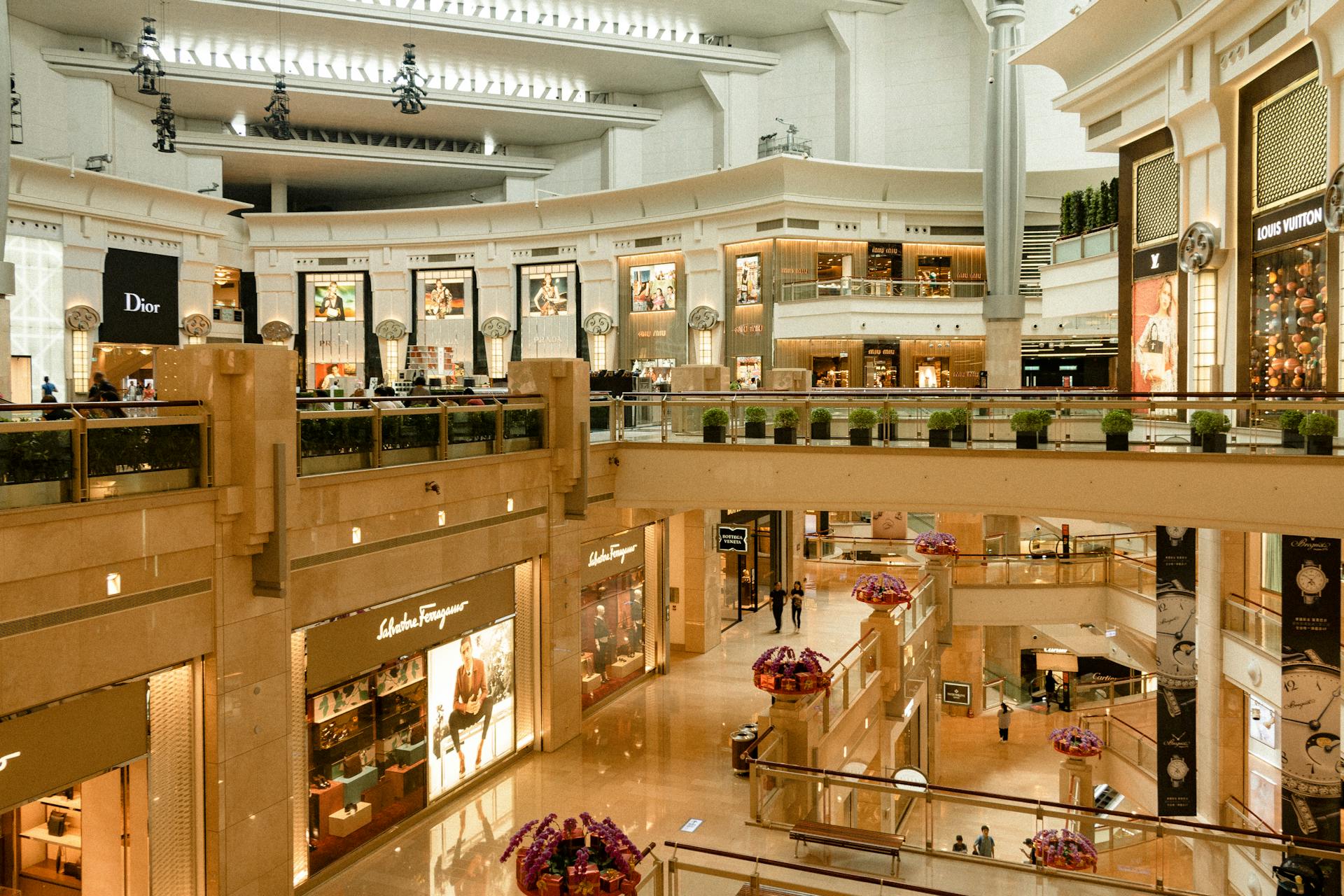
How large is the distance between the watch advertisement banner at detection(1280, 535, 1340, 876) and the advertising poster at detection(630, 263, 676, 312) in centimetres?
1843

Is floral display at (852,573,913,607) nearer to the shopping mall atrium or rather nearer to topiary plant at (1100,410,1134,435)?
the shopping mall atrium

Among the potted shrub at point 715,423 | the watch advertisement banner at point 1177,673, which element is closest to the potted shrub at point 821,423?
the potted shrub at point 715,423

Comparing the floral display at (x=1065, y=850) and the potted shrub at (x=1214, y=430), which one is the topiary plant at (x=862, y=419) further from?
the floral display at (x=1065, y=850)

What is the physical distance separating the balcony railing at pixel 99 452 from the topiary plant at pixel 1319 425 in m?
10.9

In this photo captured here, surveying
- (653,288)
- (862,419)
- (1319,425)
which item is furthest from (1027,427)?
(653,288)

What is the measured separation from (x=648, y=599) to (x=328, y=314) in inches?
780

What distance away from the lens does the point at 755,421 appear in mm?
13484

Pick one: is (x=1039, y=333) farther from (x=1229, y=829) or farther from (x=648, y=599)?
(x=1229, y=829)

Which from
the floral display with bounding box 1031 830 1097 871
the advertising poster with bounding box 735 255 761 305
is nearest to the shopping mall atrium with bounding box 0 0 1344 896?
the floral display with bounding box 1031 830 1097 871

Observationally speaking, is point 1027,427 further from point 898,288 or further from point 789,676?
point 898,288

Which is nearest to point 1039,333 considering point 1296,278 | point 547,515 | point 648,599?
point 1296,278

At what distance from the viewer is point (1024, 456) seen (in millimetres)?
12297

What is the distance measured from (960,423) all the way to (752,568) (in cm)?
891

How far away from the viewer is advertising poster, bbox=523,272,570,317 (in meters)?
29.7
